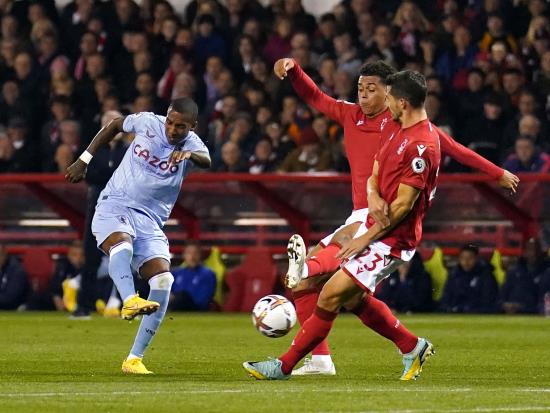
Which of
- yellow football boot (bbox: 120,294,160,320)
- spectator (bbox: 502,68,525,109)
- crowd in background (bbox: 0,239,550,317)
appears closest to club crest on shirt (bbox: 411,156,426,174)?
yellow football boot (bbox: 120,294,160,320)

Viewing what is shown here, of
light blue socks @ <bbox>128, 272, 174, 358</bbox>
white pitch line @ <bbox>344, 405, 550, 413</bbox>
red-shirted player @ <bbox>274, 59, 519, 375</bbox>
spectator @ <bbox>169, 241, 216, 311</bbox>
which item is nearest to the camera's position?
white pitch line @ <bbox>344, 405, 550, 413</bbox>

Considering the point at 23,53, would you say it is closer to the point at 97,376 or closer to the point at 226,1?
the point at 226,1

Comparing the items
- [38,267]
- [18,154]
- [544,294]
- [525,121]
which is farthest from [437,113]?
[18,154]

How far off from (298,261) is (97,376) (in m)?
1.67

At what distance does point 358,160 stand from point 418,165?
1442mm

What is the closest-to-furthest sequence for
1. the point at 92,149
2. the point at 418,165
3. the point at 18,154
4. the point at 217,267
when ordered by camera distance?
the point at 418,165 < the point at 92,149 < the point at 217,267 < the point at 18,154

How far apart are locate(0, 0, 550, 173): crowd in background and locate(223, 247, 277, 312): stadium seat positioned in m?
1.40

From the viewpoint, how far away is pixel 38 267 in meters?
23.0

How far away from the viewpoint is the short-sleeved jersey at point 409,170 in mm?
10477

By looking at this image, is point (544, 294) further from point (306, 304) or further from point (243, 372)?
point (243, 372)

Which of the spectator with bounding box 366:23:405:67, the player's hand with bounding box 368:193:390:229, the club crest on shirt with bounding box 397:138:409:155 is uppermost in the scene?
the spectator with bounding box 366:23:405:67

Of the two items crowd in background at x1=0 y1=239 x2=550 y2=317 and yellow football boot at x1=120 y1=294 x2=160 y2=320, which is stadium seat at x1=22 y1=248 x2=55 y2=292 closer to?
crowd in background at x1=0 y1=239 x2=550 y2=317

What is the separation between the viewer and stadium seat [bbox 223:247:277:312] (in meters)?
22.0

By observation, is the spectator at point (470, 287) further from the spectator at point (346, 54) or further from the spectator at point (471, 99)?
the spectator at point (346, 54)
